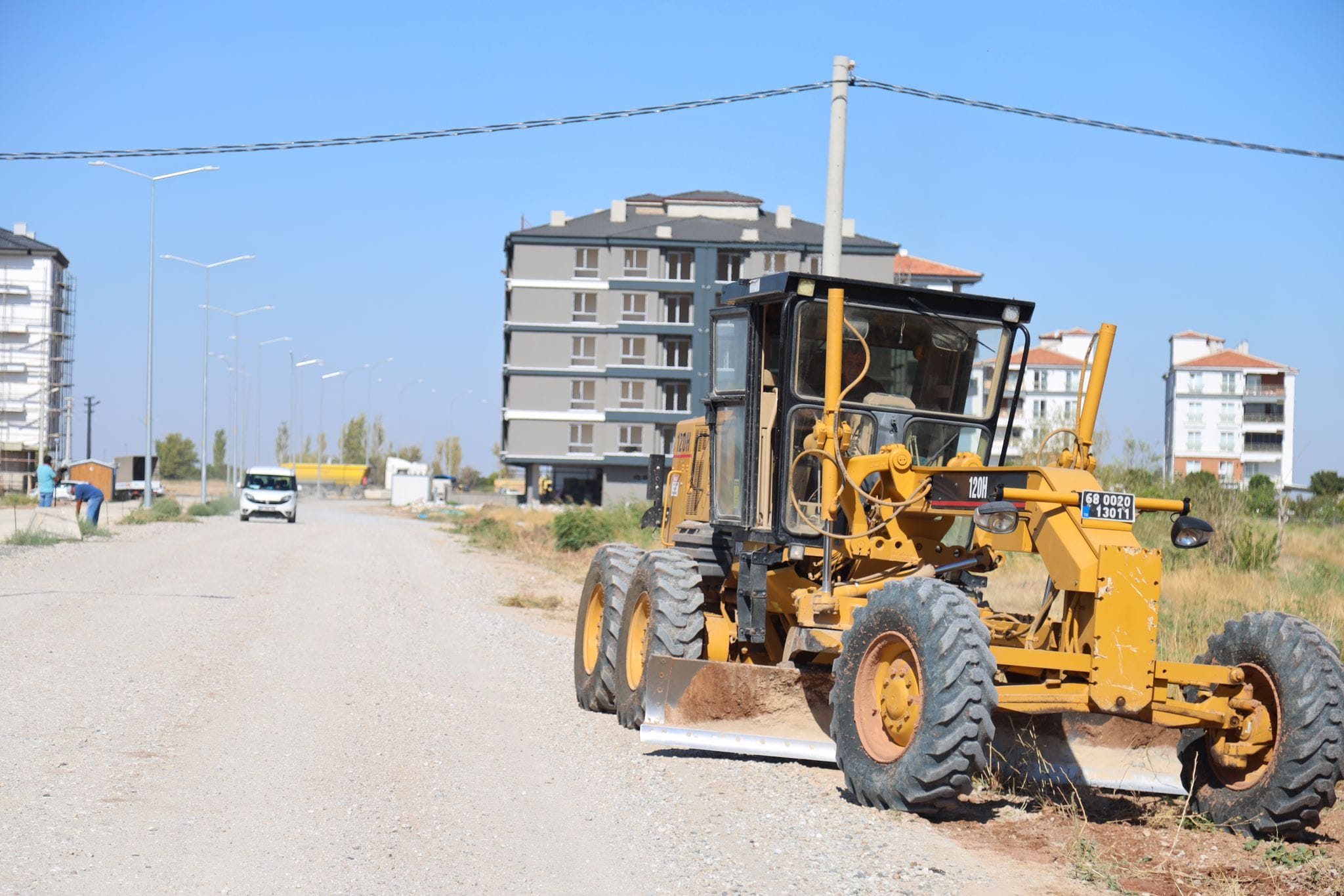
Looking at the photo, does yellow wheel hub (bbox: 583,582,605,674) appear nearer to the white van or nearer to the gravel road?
the gravel road

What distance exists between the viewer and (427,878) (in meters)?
6.00

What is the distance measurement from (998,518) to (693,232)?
240 feet

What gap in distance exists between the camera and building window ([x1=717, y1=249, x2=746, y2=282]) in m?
78.6

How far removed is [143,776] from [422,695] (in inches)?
141

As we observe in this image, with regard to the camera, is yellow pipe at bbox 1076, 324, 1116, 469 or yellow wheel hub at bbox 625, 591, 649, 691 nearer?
yellow pipe at bbox 1076, 324, 1116, 469

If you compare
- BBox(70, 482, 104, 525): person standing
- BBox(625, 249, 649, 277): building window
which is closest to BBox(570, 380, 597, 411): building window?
BBox(625, 249, 649, 277): building window

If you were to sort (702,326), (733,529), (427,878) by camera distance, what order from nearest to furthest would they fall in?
(427,878)
(733,529)
(702,326)

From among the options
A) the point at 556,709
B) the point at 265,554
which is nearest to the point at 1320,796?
the point at 556,709

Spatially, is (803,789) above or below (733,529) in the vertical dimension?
below

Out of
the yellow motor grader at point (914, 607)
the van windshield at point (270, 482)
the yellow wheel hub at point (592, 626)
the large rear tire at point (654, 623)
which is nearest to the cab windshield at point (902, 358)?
the yellow motor grader at point (914, 607)

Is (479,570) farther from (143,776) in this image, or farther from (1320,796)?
(1320,796)

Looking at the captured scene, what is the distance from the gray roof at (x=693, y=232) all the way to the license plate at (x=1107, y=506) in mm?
69885

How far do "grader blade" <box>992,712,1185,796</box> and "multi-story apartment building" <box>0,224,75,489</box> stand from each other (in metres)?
105

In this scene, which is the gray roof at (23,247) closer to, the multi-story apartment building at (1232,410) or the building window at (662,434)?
the building window at (662,434)
